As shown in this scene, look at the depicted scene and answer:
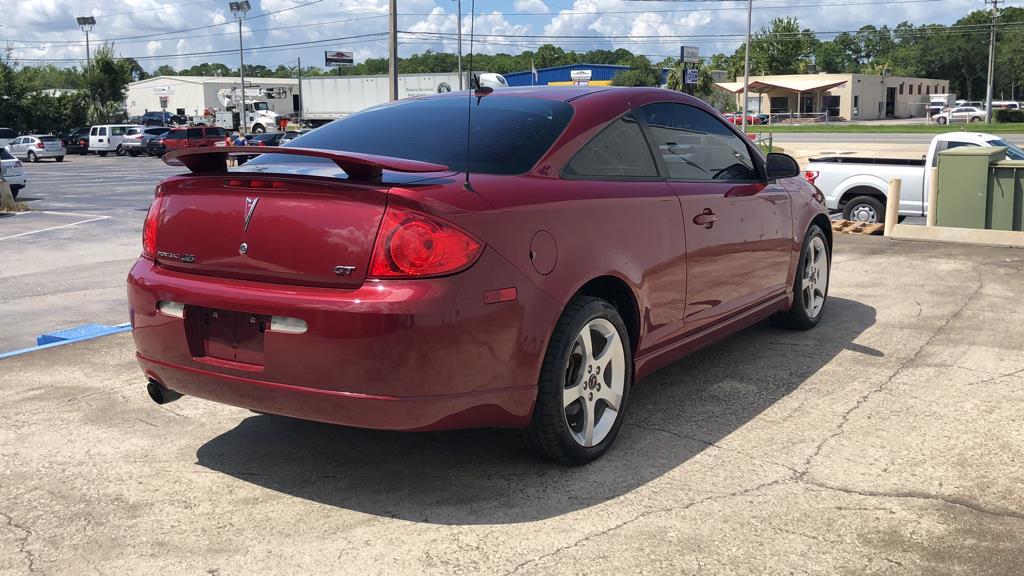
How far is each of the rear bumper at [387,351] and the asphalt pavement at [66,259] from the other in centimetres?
512

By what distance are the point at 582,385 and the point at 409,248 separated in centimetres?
109

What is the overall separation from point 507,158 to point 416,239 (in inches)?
30.0

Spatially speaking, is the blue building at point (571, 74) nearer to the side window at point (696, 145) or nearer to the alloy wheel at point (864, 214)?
the alloy wheel at point (864, 214)

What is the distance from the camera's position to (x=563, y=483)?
152 inches

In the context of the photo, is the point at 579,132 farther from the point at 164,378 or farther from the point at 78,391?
the point at 78,391

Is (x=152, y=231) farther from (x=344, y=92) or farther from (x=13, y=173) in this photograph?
(x=344, y=92)

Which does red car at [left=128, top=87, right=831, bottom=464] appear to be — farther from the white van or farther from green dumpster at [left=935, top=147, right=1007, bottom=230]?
the white van

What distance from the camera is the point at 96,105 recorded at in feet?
220

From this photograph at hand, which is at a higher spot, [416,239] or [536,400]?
[416,239]

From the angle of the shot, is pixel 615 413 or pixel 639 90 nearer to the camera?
pixel 615 413

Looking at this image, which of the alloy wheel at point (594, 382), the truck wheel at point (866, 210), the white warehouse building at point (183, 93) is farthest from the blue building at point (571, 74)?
the alloy wheel at point (594, 382)

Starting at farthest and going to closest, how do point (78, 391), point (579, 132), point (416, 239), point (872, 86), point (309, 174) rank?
point (872, 86)
point (78, 391)
point (579, 132)
point (309, 174)
point (416, 239)

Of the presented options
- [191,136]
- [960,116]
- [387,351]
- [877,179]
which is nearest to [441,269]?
[387,351]

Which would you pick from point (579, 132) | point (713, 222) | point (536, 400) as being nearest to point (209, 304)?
point (536, 400)
